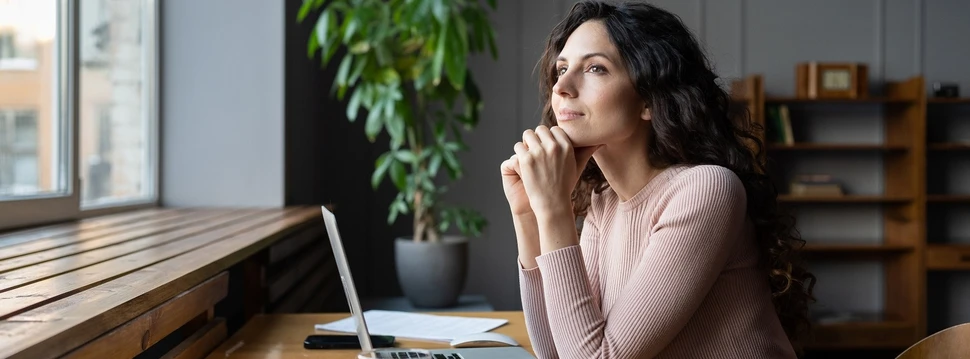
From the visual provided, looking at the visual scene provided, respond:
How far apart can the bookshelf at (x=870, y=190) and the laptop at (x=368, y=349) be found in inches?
141

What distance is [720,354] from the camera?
48.9 inches

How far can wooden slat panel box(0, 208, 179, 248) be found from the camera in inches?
74.6

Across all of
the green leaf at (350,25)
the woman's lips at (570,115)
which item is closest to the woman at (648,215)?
the woman's lips at (570,115)

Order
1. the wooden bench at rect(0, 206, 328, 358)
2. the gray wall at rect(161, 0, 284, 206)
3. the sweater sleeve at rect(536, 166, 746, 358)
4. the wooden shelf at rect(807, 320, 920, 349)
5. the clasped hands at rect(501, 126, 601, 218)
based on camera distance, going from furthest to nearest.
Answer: the wooden shelf at rect(807, 320, 920, 349)
the gray wall at rect(161, 0, 284, 206)
the clasped hands at rect(501, 126, 601, 218)
the sweater sleeve at rect(536, 166, 746, 358)
the wooden bench at rect(0, 206, 328, 358)

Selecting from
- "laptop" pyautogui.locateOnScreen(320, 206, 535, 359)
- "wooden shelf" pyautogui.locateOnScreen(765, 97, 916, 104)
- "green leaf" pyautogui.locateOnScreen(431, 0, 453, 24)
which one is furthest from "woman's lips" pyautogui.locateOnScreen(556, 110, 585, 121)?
"wooden shelf" pyautogui.locateOnScreen(765, 97, 916, 104)

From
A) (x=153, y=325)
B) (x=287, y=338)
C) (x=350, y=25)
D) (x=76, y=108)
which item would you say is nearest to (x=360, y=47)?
(x=350, y=25)

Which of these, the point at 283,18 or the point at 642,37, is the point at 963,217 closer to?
the point at 283,18

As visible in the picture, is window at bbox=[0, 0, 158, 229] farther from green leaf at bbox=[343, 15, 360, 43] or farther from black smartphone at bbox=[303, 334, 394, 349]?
black smartphone at bbox=[303, 334, 394, 349]

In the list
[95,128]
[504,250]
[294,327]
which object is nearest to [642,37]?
[294,327]

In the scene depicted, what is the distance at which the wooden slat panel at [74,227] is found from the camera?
74.6 inches

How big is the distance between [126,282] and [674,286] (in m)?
0.77

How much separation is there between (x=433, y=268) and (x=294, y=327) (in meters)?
1.96

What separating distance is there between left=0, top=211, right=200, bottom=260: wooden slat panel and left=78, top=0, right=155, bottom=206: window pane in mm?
322

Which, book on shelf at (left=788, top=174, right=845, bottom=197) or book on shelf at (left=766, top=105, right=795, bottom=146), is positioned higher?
book on shelf at (left=766, top=105, right=795, bottom=146)
